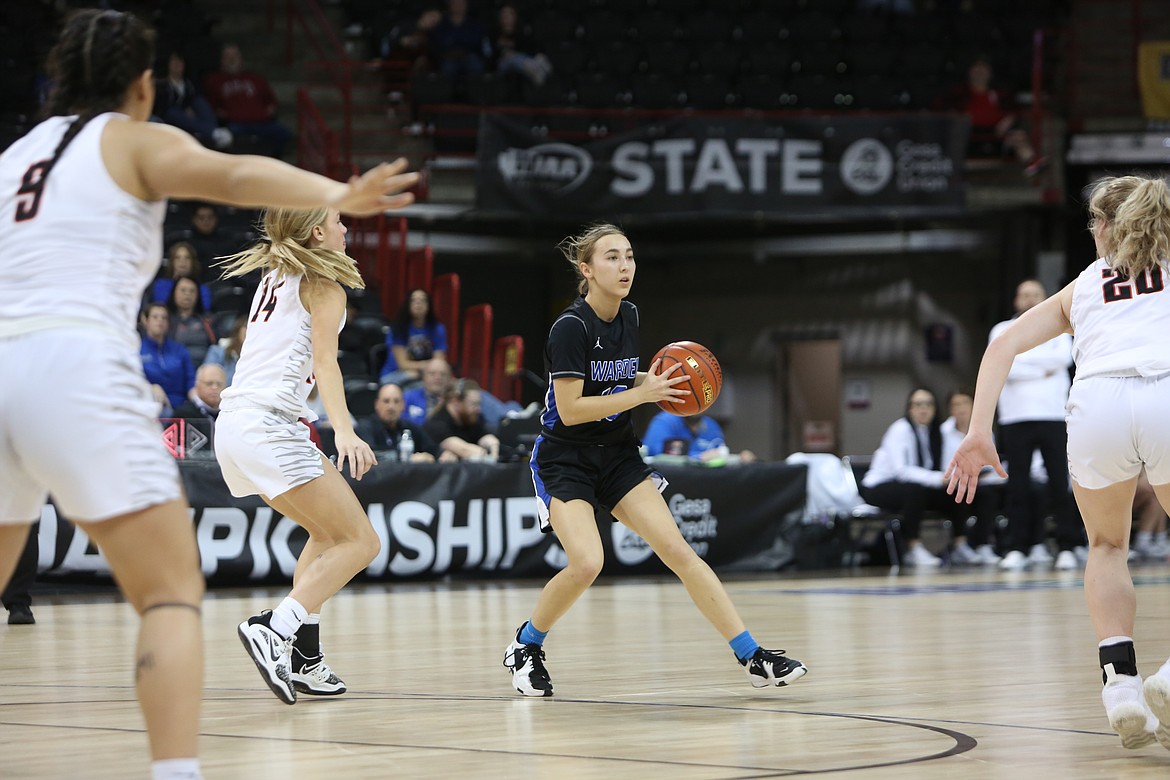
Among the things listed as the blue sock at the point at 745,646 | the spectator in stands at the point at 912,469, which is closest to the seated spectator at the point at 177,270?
the spectator in stands at the point at 912,469

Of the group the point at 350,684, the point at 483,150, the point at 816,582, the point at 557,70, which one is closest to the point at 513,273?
the point at 557,70

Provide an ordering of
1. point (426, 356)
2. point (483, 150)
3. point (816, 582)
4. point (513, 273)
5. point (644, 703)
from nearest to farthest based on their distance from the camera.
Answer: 1. point (644, 703)
2. point (816, 582)
3. point (426, 356)
4. point (483, 150)
5. point (513, 273)

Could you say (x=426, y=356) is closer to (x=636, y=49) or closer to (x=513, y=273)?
(x=636, y=49)

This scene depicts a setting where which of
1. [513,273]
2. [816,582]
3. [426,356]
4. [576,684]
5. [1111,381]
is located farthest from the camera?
[513,273]

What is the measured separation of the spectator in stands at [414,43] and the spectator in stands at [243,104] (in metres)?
2.19

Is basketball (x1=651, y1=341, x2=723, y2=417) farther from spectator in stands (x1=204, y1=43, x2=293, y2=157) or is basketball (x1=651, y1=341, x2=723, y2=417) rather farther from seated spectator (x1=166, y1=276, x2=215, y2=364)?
spectator in stands (x1=204, y1=43, x2=293, y2=157)

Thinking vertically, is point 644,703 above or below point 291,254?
below

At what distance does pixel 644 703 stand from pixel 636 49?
51.2 feet

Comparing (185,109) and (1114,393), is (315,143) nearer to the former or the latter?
(185,109)

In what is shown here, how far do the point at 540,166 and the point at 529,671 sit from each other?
11642mm

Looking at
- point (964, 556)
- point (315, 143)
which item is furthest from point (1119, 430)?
point (315, 143)

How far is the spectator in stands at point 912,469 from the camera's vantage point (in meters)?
13.9

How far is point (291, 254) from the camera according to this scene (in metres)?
5.59

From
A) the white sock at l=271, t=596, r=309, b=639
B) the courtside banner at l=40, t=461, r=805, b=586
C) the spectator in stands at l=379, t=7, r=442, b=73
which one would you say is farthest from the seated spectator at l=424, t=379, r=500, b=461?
the white sock at l=271, t=596, r=309, b=639
